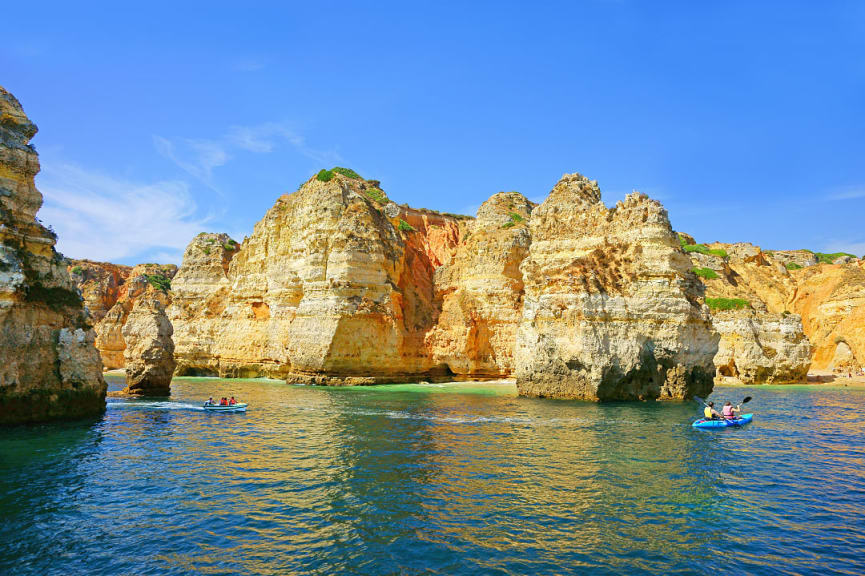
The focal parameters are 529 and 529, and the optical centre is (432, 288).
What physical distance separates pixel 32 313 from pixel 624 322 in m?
29.9

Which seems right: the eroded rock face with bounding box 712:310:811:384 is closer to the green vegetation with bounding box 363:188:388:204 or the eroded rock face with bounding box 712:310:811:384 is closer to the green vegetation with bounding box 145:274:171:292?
the green vegetation with bounding box 363:188:388:204

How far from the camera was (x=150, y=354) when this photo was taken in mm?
34219

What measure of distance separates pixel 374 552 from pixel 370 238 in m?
37.6

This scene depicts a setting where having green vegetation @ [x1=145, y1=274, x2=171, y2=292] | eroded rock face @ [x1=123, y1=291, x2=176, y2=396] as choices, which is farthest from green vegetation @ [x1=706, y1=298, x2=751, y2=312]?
green vegetation @ [x1=145, y1=274, x2=171, y2=292]

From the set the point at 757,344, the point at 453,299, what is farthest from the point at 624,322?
the point at 757,344

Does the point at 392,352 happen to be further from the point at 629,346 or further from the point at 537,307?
the point at 629,346

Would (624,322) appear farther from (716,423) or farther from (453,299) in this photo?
(453,299)

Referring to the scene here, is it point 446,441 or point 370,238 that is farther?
point 370,238

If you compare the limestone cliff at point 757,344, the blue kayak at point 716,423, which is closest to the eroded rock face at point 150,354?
the blue kayak at point 716,423

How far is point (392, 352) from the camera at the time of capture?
1805 inches

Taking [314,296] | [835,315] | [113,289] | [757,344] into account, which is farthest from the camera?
[113,289]

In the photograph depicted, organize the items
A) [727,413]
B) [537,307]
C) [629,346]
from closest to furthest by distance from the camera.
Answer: [727,413] < [629,346] < [537,307]

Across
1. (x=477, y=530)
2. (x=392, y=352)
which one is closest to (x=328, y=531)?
(x=477, y=530)

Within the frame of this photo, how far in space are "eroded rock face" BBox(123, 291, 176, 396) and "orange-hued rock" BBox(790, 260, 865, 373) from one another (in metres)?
68.3
